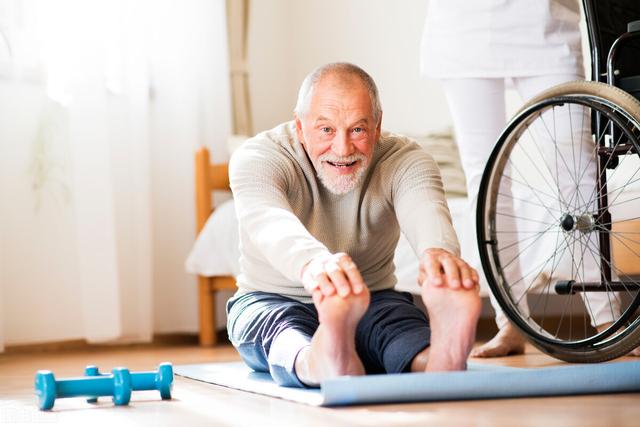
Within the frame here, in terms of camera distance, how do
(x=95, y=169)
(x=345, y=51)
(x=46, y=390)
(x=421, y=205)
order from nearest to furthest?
(x=46, y=390), (x=421, y=205), (x=95, y=169), (x=345, y=51)

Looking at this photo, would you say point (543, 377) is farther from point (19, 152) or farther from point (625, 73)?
point (19, 152)

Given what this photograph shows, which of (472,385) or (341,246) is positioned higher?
(341,246)

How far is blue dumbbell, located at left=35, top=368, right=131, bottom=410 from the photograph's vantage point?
1502mm

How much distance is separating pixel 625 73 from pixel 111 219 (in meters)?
1.95

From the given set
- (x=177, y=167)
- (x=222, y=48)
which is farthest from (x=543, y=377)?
(x=222, y=48)

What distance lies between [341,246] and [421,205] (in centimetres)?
21

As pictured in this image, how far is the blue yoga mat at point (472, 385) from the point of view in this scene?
1.40 meters

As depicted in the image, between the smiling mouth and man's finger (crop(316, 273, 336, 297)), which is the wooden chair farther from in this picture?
man's finger (crop(316, 273, 336, 297))

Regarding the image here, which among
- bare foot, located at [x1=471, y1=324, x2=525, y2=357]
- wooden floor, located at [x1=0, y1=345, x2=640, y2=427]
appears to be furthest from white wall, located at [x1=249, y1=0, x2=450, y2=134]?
wooden floor, located at [x1=0, y1=345, x2=640, y2=427]

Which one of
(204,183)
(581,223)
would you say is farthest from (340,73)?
(204,183)

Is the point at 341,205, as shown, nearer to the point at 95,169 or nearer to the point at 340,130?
the point at 340,130

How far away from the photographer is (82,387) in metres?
1.52

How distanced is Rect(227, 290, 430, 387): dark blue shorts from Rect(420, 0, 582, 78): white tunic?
65 cm

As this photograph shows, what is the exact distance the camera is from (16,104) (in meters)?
3.19
